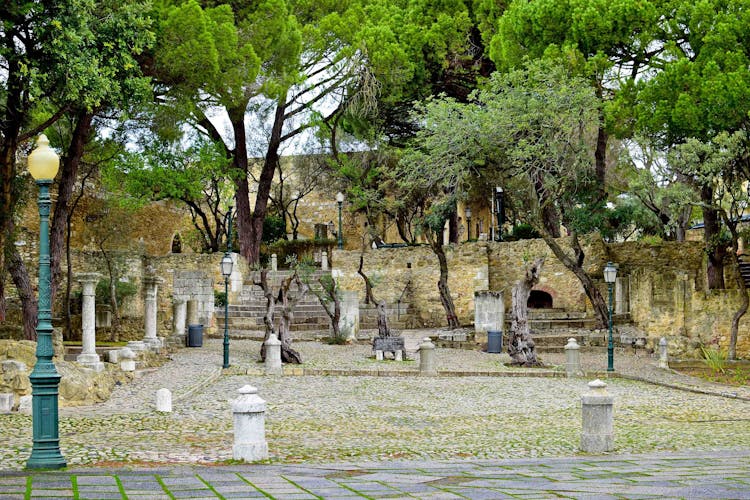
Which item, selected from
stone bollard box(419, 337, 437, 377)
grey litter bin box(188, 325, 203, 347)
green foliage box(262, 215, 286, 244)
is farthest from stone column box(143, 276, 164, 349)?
green foliage box(262, 215, 286, 244)

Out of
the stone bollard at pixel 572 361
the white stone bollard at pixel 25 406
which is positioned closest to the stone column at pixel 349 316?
the stone bollard at pixel 572 361

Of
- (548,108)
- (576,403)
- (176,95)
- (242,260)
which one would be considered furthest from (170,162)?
(576,403)

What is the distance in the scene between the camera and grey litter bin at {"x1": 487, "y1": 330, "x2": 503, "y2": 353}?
942 inches

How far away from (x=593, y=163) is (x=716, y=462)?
23.6 m

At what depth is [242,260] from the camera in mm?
32312

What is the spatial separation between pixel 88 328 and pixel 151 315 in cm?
471

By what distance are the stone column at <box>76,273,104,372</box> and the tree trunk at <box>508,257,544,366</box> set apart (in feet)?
30.3

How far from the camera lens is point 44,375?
7.41 metres

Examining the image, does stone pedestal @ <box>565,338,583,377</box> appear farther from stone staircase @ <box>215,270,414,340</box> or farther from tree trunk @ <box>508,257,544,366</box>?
stone staircase @ <box>215,270,414,340</box>

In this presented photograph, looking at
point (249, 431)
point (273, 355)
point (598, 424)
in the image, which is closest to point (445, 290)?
point (273, 355)

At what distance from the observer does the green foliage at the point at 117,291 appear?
27.9m

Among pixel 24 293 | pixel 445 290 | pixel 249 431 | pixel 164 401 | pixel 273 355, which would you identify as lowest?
pixel 164 401

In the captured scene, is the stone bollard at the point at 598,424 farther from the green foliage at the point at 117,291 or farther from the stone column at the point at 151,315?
the green foliage at the point at 117,291

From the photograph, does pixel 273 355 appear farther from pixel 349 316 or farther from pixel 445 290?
pixel 445 290
